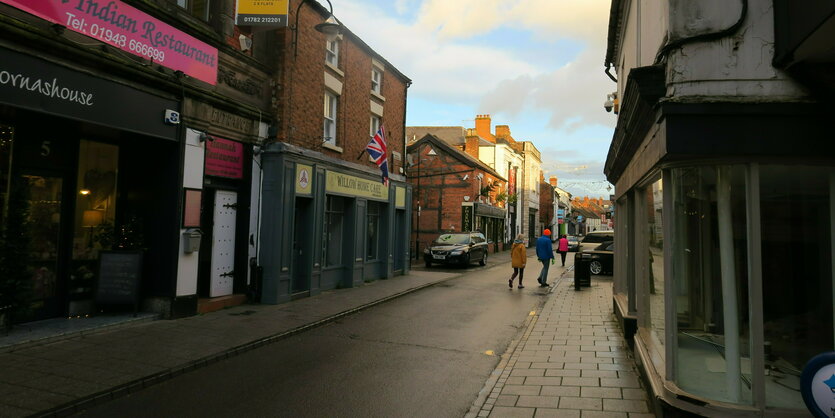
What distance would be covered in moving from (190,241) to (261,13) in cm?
504

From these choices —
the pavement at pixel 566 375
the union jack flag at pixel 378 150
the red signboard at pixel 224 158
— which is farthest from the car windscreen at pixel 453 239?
the red signboard at pixel 224 158

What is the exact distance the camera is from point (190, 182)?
31.4ft

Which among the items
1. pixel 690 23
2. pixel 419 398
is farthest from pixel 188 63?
pixel 690 23

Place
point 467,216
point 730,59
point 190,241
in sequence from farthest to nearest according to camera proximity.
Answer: point 467,216 < point 190,241 < point 730,59

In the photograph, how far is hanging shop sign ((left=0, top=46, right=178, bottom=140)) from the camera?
6.61 metres

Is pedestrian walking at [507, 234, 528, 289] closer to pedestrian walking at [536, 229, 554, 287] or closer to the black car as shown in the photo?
pedestrian walking at [536, 229, 554, 287]

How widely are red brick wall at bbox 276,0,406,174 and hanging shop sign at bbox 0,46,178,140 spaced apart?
133 inches

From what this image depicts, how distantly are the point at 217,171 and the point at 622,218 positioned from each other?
27.4 ft

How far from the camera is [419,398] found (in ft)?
18.8

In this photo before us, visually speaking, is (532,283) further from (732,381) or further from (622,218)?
(732,381)

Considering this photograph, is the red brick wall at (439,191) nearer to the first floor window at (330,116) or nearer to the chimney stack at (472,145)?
the chimney stack at (472,145)

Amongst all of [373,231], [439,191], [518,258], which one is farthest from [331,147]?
[439,191]

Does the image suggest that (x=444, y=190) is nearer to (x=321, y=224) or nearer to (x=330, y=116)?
(x=330, y=116)

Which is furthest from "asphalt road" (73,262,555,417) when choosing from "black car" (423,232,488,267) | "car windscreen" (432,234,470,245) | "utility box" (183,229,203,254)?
"car windscreen" (432,234,470,245)
